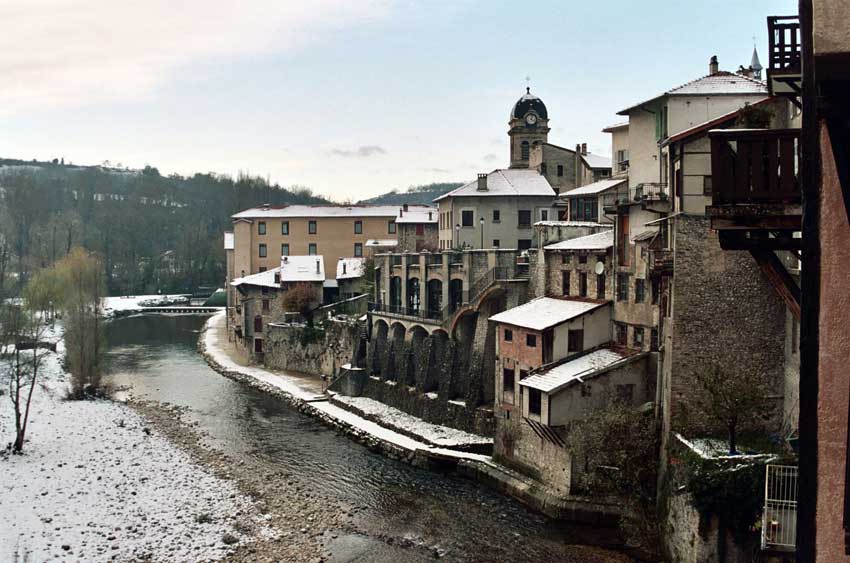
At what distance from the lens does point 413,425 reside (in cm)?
3706

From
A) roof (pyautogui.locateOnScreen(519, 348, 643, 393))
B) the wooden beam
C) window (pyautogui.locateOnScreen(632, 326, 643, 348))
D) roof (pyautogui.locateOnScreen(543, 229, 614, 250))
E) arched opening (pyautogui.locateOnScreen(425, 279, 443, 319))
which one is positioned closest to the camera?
the wooden beam

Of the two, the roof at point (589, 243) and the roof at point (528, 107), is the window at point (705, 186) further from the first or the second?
the roof at point (528, 107)

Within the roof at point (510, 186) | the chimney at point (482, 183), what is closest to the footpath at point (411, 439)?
the roof at point (510, 186)

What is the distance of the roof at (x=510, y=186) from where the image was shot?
49406mm

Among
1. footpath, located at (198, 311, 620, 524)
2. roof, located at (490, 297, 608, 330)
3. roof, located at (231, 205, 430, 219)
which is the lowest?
footpath, located at (198, 311, 620, 524)

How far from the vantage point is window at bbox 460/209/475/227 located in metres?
49.7

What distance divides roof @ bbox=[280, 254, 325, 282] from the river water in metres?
10.9

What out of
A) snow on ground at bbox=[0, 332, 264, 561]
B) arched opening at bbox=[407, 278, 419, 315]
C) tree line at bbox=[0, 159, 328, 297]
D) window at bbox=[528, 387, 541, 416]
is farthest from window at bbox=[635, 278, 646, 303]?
tree line at bbox=[0, 159, 328, 297]

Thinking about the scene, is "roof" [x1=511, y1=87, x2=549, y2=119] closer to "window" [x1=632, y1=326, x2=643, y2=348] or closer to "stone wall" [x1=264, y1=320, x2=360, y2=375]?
"stone wall" [x1=264, y1=320, x2=360, y2=375]

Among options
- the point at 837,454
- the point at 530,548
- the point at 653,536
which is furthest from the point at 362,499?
the point at 837,454

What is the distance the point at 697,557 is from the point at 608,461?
497 cm

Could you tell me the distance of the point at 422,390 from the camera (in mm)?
40094

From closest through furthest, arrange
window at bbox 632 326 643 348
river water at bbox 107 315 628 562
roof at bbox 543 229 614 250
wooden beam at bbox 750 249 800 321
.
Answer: wooden beam at bbox 750 249 800 321, river water at bbox 107 315 628 562, window at bbox 632 326 643 348, roof at bbox 543 229 614 250

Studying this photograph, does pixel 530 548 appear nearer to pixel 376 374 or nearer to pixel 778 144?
pixel 778 144
